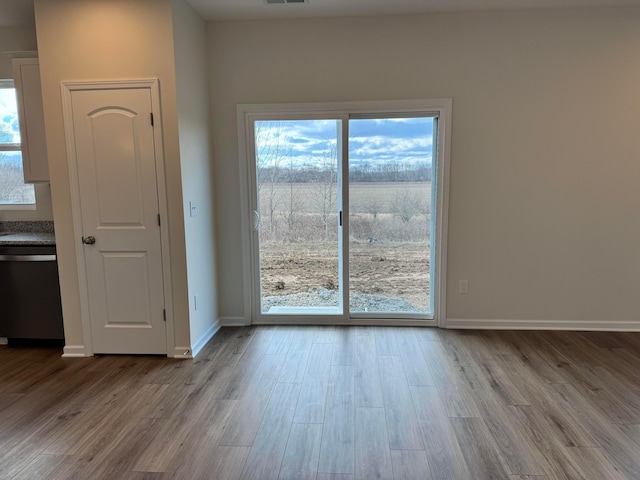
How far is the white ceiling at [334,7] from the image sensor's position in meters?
3.21

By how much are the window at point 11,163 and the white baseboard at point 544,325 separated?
4.28 meters

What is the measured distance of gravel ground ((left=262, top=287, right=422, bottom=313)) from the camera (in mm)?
3961

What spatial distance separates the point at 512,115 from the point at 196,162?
2.74m

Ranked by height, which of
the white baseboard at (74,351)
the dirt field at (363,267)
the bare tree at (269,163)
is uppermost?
the bare tree at (269,163)

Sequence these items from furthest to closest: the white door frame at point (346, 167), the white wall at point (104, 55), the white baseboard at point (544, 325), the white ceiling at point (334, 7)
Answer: the white baseboard at point (544, 325) < the white door frame at point (346, 167) < the white ceiling at point (334, 7) < the white wall at point (104, 55)

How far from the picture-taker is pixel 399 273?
12.9 feet

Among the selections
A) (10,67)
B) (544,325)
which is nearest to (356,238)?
(544,325)

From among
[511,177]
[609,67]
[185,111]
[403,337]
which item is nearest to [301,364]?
[403,337]

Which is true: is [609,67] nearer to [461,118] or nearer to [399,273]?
[461,118]

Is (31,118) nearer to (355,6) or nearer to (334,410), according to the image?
(355,6)

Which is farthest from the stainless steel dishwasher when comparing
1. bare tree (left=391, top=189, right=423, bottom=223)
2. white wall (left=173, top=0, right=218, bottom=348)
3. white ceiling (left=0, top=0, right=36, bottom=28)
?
bare tree (left=391, top=189, right=423, bottom=223)

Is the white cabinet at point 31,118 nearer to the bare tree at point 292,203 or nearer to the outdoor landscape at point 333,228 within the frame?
the outdoor landscape at point 333,228

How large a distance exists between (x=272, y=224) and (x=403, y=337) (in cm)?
160

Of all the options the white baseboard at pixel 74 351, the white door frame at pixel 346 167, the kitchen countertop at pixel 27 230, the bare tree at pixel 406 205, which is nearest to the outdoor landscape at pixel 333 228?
the bare tree at pixel 406 205
